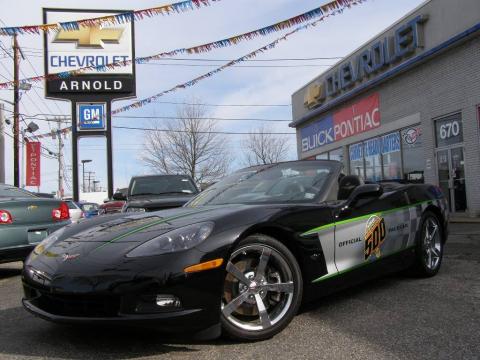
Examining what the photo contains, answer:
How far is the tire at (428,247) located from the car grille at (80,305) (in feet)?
10.2

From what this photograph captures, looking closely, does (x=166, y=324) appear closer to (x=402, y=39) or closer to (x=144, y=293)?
(x=144, y=293)

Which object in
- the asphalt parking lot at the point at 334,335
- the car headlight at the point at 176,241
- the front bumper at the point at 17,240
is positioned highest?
the car headlight at the point at 176,241

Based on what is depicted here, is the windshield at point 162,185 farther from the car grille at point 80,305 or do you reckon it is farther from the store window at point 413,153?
the store window at point 413,153

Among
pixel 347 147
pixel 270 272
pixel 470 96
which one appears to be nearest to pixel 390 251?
pixel 270 272

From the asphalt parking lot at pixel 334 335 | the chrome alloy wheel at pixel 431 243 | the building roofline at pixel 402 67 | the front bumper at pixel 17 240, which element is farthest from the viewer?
the building roofline at pixel 402 67

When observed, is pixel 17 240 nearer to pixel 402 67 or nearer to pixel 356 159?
pixel 402 67

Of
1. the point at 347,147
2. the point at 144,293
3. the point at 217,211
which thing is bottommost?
the point at 144,293

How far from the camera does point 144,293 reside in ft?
9.53

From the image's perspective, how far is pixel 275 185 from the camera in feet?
14.5

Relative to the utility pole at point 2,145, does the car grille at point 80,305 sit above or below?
below

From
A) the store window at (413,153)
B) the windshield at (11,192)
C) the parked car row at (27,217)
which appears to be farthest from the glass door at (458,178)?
the windshield at (11,192)

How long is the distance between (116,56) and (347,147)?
33.4 ft

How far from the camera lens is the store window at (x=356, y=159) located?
19.2 metres

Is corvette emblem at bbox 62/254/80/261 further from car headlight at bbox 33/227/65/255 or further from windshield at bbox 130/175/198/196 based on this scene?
windshield at bbox 130/175/198/196
